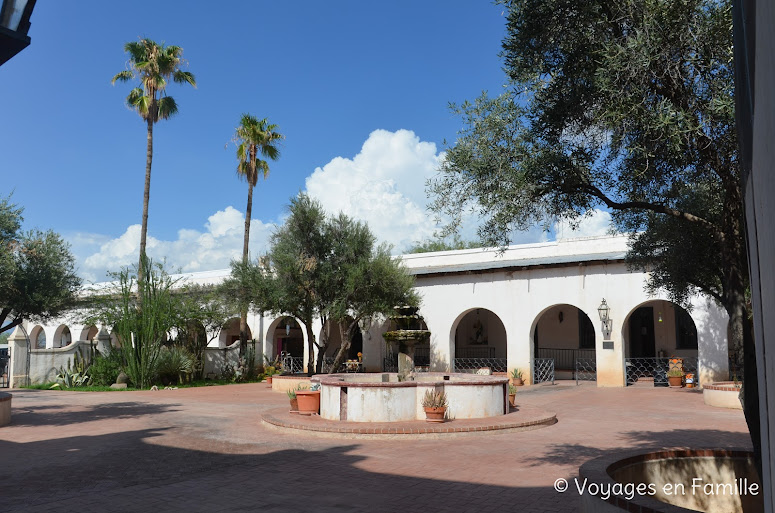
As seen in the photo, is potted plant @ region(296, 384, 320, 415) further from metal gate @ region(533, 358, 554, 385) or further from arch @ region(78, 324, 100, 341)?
arch @ region(78, 324, 100, 341)

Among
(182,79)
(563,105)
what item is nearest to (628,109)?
(563,105)

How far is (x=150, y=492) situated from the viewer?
732 cm

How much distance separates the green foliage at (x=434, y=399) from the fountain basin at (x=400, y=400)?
13 cm

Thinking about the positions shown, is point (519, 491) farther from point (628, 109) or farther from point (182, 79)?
point (182, 79)

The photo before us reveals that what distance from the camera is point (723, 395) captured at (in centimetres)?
1507

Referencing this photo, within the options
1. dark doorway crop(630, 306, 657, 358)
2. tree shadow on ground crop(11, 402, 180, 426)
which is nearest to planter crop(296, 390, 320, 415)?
tree shadow on ground crop(11, 402, 180, 426)

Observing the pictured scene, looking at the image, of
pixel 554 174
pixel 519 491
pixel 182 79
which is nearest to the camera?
pixel 554 174

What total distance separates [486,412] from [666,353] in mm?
14396

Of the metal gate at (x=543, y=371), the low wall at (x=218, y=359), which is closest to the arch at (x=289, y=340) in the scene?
the low wall at (x=218, y=359)

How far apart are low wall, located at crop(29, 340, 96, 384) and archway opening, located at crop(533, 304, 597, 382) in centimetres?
1890

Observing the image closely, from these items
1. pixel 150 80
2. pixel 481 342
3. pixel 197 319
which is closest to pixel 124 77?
pixel 150 80

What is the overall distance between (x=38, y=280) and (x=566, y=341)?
20.8 meters

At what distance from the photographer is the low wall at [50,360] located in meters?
25.8

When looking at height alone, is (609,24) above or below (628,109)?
above
